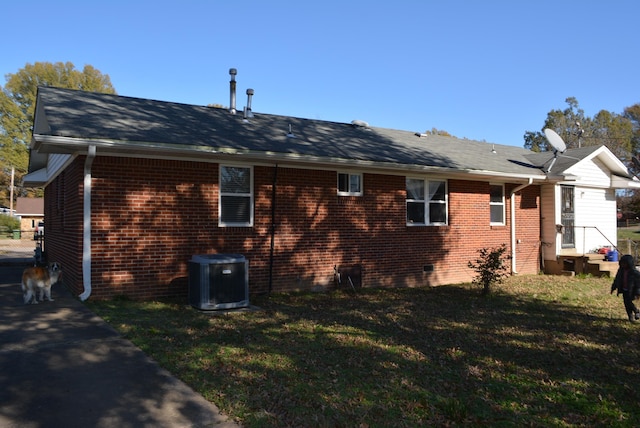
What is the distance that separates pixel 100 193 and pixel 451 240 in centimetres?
876

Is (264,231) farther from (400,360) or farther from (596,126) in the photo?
(596,126)

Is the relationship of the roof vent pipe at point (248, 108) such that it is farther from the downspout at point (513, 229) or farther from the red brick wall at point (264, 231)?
the downspout at point (513, 229)

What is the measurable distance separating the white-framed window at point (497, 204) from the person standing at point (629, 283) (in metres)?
6.17

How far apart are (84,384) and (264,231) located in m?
6.08

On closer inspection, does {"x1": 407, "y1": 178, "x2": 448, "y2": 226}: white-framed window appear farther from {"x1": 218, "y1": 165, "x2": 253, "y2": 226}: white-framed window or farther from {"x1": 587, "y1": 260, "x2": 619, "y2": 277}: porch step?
{"x1": 587, "y1": 260, "x2": 619, "y2": 277}: porch step

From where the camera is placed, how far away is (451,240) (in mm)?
13375

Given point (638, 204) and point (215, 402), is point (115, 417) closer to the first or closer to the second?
point (215, 402)

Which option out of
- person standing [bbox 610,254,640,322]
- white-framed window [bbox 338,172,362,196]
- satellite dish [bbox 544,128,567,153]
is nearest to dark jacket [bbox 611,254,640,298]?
person standing [bbox 610,254,640,322]

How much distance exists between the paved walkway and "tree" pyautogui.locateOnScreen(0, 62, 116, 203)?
1865 inches

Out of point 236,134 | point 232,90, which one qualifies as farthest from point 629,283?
point 232,90

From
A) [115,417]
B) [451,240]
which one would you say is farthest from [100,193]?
[451,240]

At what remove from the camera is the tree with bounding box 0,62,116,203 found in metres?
47.5

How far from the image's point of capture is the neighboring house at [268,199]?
29.9ft

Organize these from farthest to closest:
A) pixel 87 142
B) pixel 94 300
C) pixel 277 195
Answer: pixel 277 195 < pixel 94 300 < pixel 87 142
